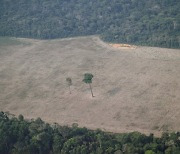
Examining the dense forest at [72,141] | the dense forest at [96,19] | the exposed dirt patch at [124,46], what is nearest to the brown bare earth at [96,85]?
the exposed dirt patch at [124,46]

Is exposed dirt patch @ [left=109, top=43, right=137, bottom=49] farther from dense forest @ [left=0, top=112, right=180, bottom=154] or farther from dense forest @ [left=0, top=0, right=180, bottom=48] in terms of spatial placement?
dense forest @ [left=0, top=112, right=180, bottom=154]

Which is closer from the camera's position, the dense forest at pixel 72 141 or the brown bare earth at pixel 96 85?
the dense forest at pixel 72 141

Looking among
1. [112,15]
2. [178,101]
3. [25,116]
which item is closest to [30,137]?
[25,116]

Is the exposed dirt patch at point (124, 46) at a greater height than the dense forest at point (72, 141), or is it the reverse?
→ the exposed dirt patch at point (124, 46)

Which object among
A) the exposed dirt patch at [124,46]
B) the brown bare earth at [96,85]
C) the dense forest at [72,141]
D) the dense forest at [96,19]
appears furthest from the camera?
the dense forest at [96,19]

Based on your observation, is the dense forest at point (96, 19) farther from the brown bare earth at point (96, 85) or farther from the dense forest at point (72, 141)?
the dense forest at point (72, 141)

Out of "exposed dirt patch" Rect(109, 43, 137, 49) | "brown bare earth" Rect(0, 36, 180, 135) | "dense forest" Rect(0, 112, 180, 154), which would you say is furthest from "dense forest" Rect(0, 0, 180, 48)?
"dense forest" Rect(0, 112, 180, 154)

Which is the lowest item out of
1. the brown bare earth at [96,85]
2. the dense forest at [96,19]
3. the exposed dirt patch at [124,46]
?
the brown bare earth at [96,85]
